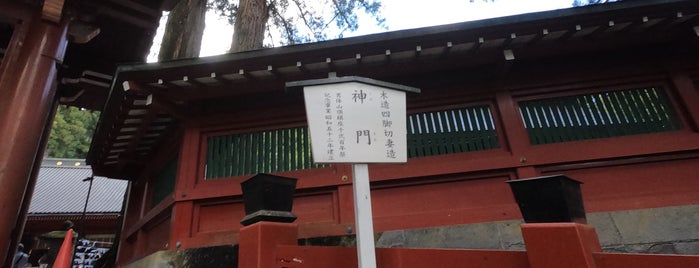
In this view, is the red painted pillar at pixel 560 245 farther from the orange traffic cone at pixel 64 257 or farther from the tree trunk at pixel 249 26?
the tree trunk at pixel 249 26

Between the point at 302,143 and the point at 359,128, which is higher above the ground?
the point at 302,143

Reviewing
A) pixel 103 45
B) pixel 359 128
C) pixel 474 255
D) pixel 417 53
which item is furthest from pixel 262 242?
pixel 103 45

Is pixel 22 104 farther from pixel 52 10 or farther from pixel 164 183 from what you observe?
pixel 164 183

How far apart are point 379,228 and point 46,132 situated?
6.93m

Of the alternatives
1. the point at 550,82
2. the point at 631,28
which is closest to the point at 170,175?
the point at 550,82

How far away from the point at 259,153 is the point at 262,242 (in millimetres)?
2260

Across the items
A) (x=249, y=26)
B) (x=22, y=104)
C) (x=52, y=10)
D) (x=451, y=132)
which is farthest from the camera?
(x=249, y=26)

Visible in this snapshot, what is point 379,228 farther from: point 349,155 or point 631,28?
point 631,28

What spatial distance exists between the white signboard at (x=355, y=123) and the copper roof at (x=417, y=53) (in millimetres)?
1660

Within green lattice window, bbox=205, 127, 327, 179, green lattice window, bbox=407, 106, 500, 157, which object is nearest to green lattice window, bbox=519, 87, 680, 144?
green lattice window, bbox=407, 106, 500, 157

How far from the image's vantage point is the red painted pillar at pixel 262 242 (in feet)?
10.2

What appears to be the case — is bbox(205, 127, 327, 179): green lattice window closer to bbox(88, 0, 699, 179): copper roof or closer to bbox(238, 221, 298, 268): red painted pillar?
bbox(88, 0, 699, 179): copper roof

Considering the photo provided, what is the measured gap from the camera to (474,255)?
8.77 feet

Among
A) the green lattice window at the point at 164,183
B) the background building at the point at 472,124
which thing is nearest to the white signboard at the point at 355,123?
the background building at the point at 472,124
